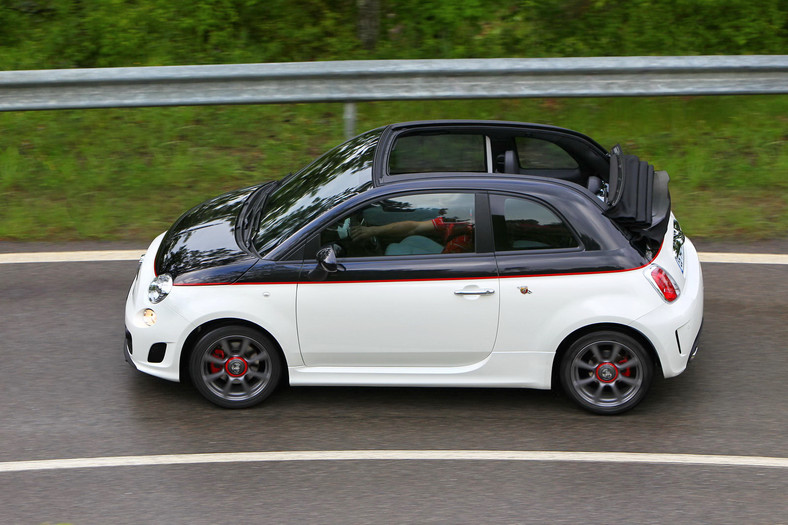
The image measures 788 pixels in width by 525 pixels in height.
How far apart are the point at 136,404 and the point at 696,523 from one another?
357 cm

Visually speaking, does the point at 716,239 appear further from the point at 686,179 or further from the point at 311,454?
the point at 311,454

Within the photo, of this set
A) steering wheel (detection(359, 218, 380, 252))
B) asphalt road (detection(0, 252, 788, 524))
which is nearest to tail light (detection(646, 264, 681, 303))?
asphalt road (detection(0, 252, 788, 524))

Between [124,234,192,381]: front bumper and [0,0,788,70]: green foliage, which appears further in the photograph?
[0,0,788,70]: green foliage

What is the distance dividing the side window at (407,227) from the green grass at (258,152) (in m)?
3.60

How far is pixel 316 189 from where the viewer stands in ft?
22.0

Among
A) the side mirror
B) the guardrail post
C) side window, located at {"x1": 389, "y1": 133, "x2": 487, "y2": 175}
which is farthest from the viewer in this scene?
the guardrail post

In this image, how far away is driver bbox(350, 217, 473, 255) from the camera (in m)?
6.20

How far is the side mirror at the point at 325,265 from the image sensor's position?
20.0 feet

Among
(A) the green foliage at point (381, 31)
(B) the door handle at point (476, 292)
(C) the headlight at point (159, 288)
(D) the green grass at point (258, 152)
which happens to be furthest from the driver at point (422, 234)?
(A) the green foliage at point (381, 31)

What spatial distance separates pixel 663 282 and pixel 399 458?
6.58ft

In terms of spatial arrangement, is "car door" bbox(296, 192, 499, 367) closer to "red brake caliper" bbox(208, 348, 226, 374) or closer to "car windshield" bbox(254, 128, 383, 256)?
"car windshield" bbox(254, 128, 383, 256)

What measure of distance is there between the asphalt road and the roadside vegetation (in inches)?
98.5

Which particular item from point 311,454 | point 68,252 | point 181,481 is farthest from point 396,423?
point 68,252

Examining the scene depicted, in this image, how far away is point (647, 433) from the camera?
20.0ft
